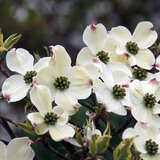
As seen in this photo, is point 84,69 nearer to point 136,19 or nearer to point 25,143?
point 25,143

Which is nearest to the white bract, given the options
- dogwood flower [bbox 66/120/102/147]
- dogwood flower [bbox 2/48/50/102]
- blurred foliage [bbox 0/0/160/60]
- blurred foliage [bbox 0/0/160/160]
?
dogwood flower [bbox 66/120/102/147]

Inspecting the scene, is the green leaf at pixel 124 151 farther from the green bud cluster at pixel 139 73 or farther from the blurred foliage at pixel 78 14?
the blurred foliage at pixel 78 14

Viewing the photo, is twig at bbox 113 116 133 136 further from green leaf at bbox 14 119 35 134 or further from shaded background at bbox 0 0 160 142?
shaded background at bbox 0 0 160 142

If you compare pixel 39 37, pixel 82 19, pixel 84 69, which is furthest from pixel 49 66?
pixel 82 19

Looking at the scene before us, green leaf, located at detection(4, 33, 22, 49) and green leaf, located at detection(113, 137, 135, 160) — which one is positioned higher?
green leaf, located at detection(4, 33, 22, 49)

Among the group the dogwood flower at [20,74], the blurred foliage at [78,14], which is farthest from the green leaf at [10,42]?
the blurred foliage at [78,14]

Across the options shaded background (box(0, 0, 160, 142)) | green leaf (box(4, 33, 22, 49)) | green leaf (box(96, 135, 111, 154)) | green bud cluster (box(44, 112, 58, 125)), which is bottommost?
shaded background (box(0, 0, 160, 142))

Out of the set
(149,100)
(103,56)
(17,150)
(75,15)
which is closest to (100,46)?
(103,56)
